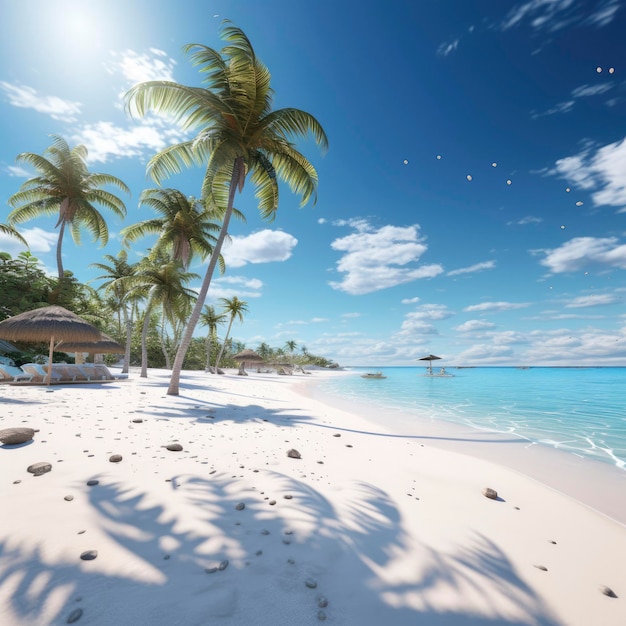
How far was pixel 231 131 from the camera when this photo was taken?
33.3 ft

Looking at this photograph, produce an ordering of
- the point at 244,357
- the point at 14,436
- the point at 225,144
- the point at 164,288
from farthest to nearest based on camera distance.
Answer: the point at 244,357 → the point at 164,288 → the point at 225,144 → the point at 14,436

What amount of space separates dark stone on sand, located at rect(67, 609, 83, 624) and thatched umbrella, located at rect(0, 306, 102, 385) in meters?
12.6

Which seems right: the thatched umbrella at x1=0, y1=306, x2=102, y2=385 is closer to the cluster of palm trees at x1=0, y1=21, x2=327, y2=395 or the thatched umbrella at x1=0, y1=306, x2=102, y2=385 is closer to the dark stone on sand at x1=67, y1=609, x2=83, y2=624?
the cluster of palm trees at x1=0, y1=21, x2=327, y2=395

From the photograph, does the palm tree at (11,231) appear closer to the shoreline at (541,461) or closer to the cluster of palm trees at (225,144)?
the cluster of palm trees at (225,144)

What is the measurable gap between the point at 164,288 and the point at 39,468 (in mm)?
15170

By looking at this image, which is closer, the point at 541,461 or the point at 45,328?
the point at 541,461

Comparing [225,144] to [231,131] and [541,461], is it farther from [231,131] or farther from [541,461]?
[541,461]

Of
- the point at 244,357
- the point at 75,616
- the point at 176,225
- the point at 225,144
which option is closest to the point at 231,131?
the point at 225,144

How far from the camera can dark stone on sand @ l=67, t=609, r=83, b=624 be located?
5.27ft

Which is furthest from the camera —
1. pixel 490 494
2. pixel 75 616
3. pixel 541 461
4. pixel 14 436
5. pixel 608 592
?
pixel 541 461

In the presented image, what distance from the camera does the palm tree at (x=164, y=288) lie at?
16625 millimetres

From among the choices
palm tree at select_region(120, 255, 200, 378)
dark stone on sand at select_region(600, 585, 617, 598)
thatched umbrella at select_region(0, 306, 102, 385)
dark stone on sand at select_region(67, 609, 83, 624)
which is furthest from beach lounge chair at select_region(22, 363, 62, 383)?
dark stone on sand at select_region(600, 585, 617, 598)

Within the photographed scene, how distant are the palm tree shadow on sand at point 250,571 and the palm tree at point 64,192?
829 inches

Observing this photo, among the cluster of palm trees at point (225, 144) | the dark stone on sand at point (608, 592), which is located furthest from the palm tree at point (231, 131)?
the dark stone on sand at point (608, 592)
